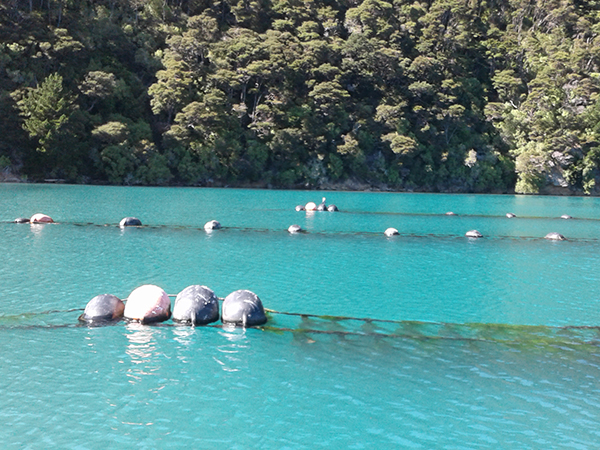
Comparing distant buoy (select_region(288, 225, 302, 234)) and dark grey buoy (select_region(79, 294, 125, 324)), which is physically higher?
distant buoy (select_region(288, 225, 302, 234))

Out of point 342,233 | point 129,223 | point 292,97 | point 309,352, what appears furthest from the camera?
point 292,97

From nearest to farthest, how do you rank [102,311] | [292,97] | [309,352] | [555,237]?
[309,352], [102,311], [555,237], [292,97]

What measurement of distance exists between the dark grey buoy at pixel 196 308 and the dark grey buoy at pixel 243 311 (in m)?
0.27

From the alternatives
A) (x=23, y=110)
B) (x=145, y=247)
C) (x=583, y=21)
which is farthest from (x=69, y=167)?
(x=583, y=21)

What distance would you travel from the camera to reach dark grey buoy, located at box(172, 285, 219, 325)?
38.9 feet

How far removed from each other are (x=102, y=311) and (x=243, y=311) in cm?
289

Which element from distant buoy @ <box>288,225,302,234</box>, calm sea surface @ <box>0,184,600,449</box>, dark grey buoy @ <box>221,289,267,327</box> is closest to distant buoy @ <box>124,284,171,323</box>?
calm sea surface @ <box>0,184,600,449</box>

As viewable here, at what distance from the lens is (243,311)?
11.9m

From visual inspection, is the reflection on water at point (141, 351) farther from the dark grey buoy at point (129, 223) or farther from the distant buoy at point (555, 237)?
the distant buoy at point (555, 237)

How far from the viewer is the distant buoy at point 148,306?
11.8 meters

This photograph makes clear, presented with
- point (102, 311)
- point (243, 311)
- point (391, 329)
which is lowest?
point (391, 329)

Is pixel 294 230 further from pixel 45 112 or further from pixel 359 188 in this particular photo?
pixel 359 188

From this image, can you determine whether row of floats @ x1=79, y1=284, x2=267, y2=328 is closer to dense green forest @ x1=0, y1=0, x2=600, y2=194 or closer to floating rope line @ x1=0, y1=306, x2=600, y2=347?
floating rope line @ x1=0, y1=306, x2=600, y2=347

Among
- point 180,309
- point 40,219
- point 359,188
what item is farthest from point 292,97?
point 180,309
